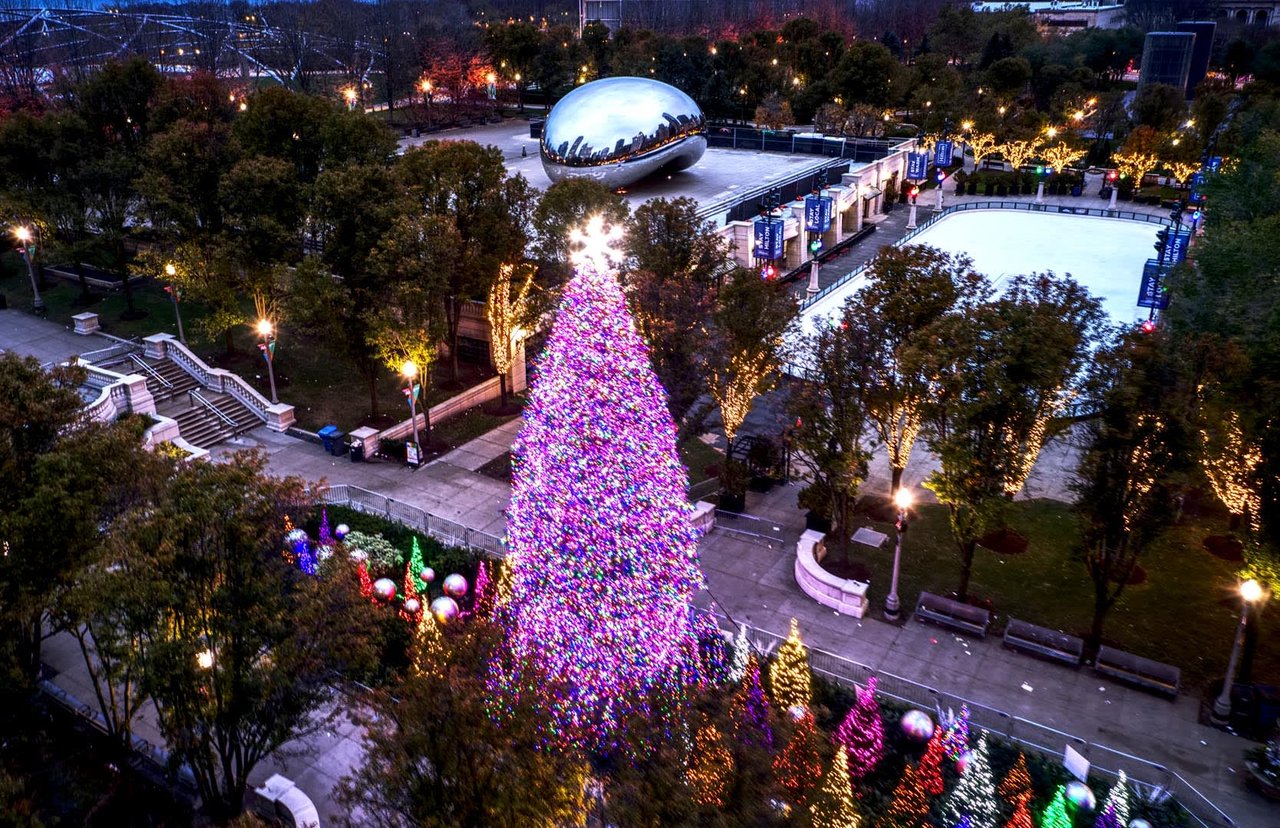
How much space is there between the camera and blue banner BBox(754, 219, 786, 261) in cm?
4600

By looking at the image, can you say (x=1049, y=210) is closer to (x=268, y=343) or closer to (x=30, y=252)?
(x=268, y=343)

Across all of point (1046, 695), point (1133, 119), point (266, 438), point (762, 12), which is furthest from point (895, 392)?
point (762, 12)

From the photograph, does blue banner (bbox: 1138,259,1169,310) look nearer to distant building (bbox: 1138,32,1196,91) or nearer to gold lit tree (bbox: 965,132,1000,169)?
gold lit tree (bbox: 965,132,1000,169)

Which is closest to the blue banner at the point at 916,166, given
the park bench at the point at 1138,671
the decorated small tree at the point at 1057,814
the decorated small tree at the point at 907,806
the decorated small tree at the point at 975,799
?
the park bench at the point at 1138,671

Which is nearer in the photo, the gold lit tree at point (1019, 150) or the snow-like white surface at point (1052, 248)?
the snow-like white surface at point (1052, 248)

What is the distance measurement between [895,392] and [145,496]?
59.2ft

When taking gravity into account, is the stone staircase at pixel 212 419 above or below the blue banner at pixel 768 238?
below

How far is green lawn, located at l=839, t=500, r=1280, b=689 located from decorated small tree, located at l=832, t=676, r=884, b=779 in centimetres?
585

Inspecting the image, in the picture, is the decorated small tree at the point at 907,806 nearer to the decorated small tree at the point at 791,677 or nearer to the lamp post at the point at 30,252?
the decorated small tree at the point at 791,677

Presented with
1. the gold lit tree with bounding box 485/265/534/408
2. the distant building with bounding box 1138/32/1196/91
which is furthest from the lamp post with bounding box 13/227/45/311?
the distant building with bounding box 1138/32/1196/91

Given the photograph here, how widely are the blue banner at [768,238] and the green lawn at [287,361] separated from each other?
16585mm

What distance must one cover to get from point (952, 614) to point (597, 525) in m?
11.0

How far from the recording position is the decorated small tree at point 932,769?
16797 mm

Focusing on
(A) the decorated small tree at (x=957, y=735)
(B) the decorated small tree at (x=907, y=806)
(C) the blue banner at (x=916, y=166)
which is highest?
(C) the blue banner at (x=916, y=166)
